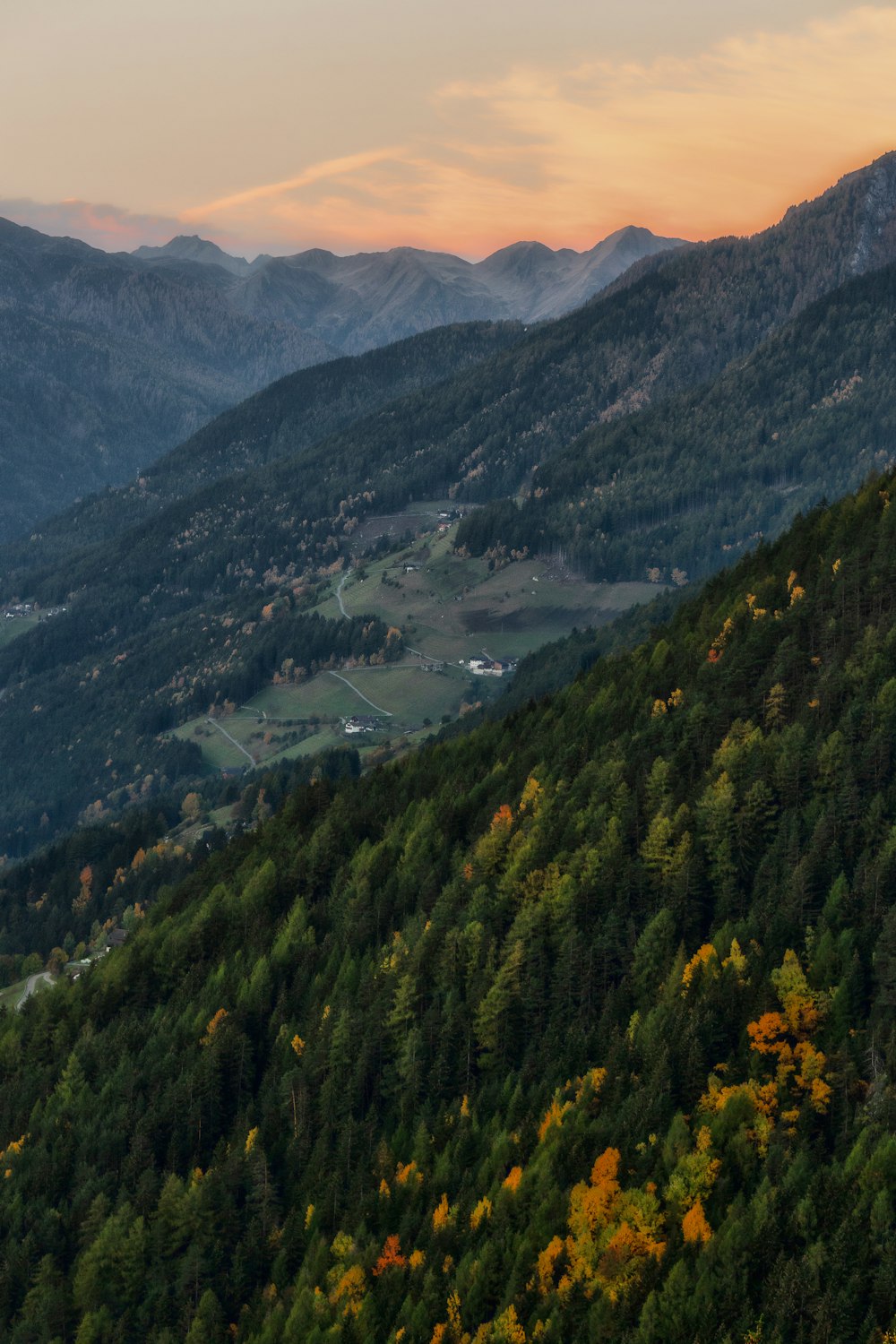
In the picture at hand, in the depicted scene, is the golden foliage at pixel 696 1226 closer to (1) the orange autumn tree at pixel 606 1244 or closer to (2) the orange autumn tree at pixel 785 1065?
(1) the orange autumn tree at pixel 606 1244

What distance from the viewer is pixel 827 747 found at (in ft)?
515

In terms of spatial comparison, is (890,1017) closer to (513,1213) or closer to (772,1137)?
(772,1137)

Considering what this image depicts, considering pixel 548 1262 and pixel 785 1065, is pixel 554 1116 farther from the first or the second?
pixel 785 1065

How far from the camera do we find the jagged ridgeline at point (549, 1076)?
110 m

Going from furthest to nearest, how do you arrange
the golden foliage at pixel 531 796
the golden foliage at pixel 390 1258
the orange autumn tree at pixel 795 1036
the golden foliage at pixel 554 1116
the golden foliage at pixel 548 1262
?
the golden foliage at pixel 531 796
the golden foliage at pixel 554 1116
the golden foliage at pixel 390 1258
the orange autumn tree at pixel 795 1036
the golden foliage at pixel 548 1262

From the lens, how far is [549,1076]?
138 metres

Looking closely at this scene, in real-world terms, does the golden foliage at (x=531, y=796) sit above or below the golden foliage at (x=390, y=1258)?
above

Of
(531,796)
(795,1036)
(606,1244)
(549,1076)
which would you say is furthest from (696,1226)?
(531,796)

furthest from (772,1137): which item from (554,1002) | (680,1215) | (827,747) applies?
(827,747)

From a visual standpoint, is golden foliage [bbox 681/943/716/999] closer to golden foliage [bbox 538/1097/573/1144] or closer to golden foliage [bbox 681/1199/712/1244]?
golden foliage [bbox 538/1097/573/1144]

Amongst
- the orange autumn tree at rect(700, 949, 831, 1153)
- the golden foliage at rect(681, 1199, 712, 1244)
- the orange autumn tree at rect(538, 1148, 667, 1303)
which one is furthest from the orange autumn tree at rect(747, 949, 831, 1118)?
the orange autumn tree at rect(538, 1148, 667, 1303)

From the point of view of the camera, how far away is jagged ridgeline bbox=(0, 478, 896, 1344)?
11025 centimetres

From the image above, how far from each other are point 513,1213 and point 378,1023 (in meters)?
40.2

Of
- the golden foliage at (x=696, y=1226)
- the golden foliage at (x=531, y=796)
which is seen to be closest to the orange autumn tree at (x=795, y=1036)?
the golden foliage at (x=696, y=1226)
